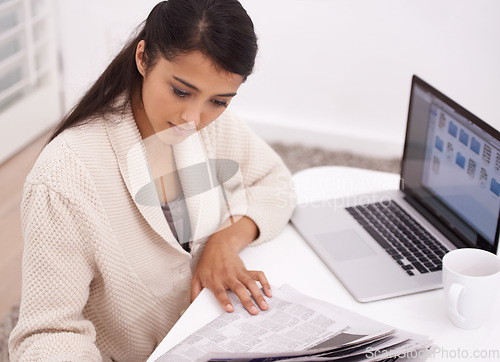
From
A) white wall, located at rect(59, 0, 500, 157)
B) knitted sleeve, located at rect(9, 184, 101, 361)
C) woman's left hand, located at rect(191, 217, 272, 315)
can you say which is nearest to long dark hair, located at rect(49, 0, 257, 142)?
knitted sleeve, located at rect(9, 184, 101, 361)

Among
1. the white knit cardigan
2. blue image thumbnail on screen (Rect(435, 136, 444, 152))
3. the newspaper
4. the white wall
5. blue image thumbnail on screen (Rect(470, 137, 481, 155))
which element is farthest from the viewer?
the white wall

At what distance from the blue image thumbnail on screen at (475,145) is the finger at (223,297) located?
1.56ft

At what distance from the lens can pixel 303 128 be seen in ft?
8.84

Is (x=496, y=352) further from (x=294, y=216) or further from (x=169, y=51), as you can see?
(x=169, y=51)

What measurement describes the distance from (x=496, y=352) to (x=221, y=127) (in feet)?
2.10

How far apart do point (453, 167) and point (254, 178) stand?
0.39 meters

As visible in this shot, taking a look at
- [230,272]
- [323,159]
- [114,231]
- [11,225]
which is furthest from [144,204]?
[323,159]

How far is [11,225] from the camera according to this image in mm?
2281

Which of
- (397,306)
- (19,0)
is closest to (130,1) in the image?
(19,0)

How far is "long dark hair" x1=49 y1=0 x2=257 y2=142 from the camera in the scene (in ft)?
2.98

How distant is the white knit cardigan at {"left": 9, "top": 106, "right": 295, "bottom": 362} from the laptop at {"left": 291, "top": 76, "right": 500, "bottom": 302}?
119 mm

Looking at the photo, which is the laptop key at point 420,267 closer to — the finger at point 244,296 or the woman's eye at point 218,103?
the finger at point 244,296

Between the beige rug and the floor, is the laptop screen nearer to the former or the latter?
the floor

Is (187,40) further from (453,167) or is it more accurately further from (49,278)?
(453,167)
